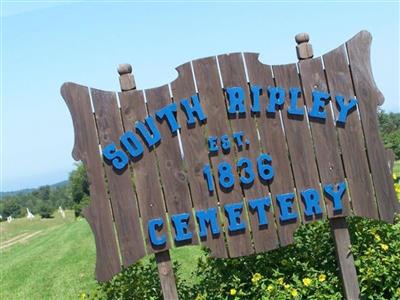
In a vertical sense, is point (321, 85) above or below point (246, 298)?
above

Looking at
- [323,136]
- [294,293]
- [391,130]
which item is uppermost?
[391,130]

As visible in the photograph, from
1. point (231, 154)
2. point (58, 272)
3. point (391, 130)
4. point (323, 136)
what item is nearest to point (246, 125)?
point (231, 154)

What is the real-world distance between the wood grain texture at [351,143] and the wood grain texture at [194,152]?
128cm

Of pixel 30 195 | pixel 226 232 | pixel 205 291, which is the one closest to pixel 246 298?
pixel 205 291

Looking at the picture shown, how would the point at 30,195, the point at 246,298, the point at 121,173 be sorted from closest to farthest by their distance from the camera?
the point at 121,173 < the point at 246,298 < the point at 30,195

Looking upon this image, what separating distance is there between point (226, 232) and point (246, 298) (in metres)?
0.75

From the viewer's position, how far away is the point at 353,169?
5.20 meters

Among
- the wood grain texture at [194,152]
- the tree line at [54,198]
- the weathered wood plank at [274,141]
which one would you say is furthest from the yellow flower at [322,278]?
the tree line at [54,198]

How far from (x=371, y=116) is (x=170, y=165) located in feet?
6.35

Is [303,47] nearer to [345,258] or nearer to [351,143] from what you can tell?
[351,143]

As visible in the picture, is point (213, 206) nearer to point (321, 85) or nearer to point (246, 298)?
point (246, 298)

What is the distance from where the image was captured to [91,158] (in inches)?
196

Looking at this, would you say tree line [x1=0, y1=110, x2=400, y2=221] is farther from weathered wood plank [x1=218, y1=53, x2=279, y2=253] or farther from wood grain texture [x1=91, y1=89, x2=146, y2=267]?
wood grain texture [x1=91, y1=89, x2=146, y2=267]

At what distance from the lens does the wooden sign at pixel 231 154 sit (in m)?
4.98
